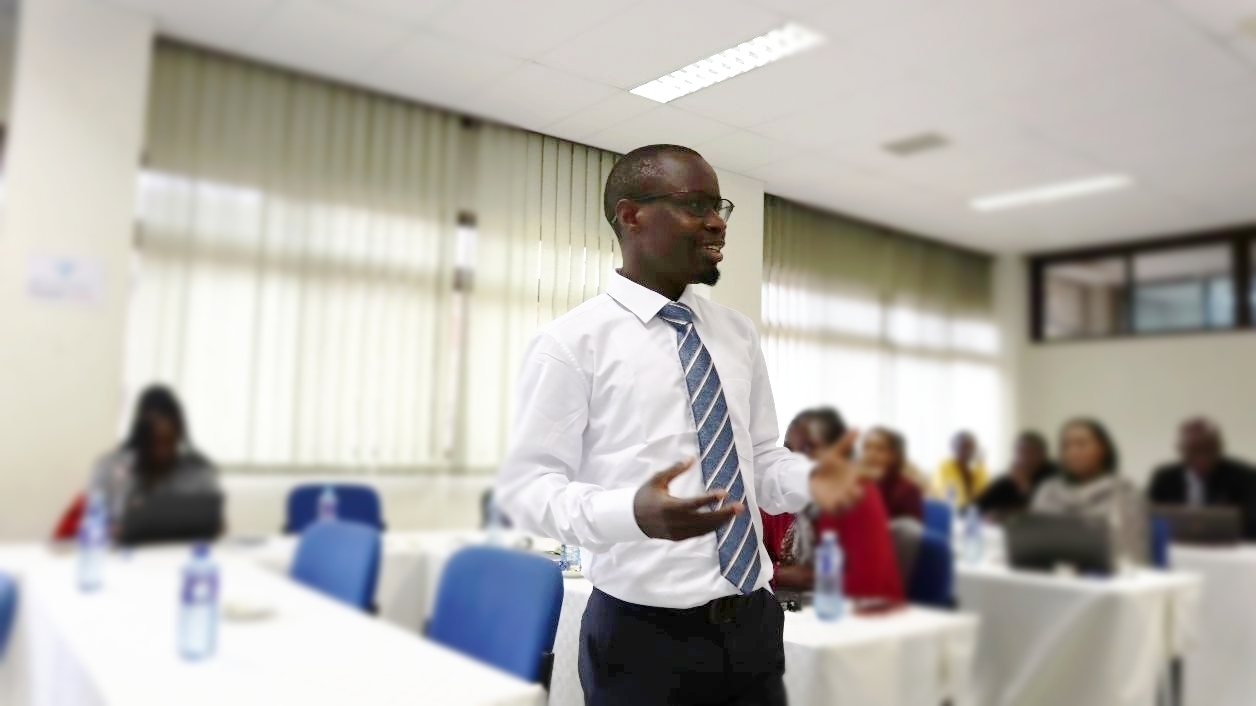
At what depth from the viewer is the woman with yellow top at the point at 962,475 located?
272cm

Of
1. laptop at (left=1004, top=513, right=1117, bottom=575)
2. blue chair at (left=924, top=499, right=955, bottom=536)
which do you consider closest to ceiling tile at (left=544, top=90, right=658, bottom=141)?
laptop at (left=1004, top=513, right=1117, bottom=575)

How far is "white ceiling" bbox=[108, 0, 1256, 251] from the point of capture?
595 millimetres

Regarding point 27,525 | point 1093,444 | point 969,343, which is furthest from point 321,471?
point 1093,444

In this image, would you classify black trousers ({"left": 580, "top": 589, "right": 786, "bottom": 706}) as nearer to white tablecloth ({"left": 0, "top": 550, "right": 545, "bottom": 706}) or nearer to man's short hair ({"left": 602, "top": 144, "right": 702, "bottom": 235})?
man's short hair ({"left": 602, "top": 144, "right": 702, "bottom": 235})

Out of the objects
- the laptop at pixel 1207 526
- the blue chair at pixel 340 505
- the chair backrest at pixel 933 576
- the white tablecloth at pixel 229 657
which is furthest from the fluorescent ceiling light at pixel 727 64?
the blue chair at pixel 340 505

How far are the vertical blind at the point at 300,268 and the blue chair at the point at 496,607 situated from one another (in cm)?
24

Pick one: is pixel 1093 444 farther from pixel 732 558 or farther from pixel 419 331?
pixel 732 558

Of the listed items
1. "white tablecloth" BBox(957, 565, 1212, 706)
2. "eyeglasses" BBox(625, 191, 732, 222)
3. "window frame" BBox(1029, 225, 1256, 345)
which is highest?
"window frame" BBox(1029, 225, 1256, 345)

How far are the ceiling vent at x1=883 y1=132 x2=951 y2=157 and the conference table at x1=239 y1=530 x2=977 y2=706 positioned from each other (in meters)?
0.76

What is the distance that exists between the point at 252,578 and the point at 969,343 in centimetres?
209

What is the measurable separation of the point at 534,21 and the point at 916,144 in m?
1.01

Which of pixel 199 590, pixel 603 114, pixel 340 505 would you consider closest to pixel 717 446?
pixel 603 114

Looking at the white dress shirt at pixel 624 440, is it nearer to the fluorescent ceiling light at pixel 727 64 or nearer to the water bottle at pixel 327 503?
the fluorescent ceiling light at pixel 727 64

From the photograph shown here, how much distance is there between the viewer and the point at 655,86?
23.0 inches
